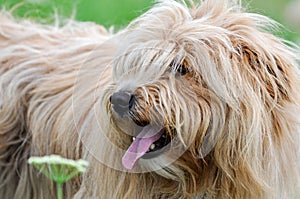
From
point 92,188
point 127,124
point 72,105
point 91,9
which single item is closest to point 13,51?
point 72,105

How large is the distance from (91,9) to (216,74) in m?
4.69

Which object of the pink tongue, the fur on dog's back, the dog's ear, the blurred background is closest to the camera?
the pink tongue

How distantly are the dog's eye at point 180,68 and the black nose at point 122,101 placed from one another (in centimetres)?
29

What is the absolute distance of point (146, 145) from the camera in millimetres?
4793

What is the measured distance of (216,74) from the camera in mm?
4793

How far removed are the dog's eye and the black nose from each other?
29cm

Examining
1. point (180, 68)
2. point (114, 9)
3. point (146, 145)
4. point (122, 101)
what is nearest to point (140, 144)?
point (146, 145)

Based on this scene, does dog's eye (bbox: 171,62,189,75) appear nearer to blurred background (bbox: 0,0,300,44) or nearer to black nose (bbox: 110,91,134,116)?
black nose (bbox: 110,91,134,116)

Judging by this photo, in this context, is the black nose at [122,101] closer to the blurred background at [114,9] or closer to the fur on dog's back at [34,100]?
the fur on dog's back at [34,100]

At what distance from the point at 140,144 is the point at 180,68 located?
0.40m

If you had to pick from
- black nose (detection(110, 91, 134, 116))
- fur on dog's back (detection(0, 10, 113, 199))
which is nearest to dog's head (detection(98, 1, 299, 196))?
black nose (detection(110, 91, 134, 116))

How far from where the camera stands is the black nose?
461cm

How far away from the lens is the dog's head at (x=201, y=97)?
4.69 m

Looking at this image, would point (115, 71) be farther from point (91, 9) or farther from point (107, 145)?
point (91, 9)
